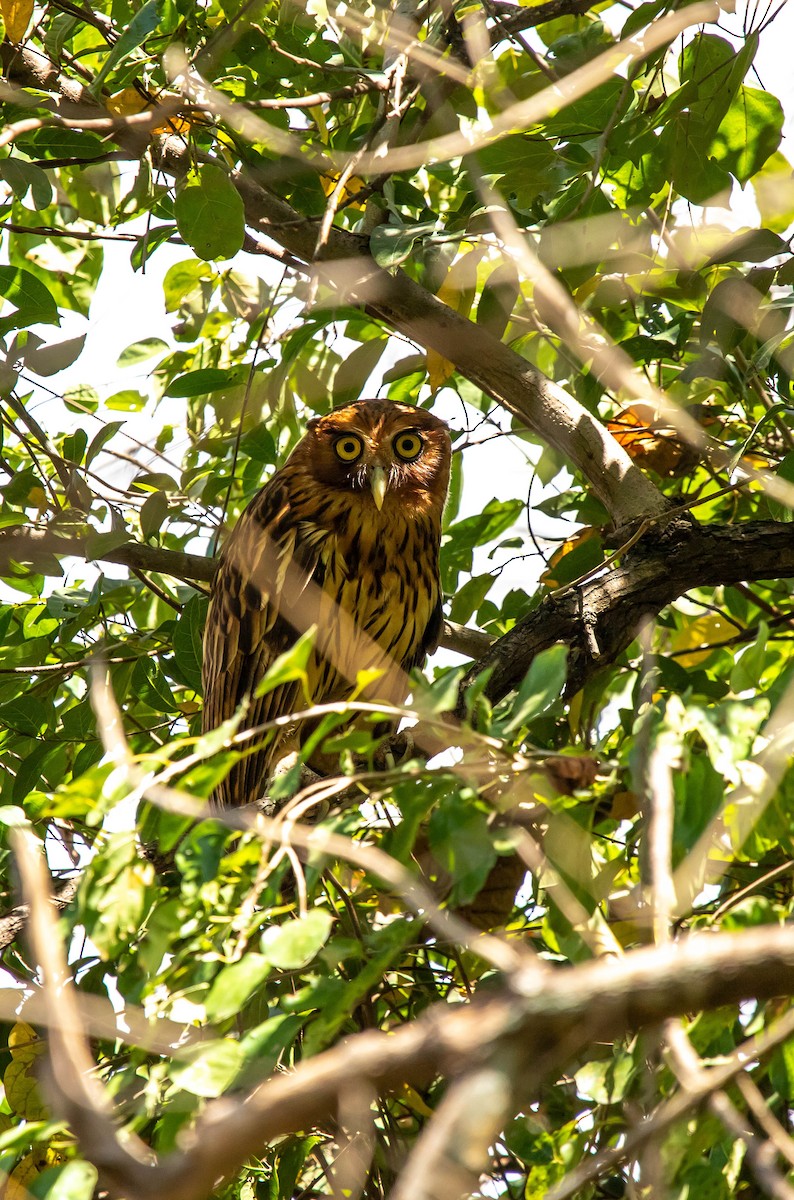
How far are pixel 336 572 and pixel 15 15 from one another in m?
2.00

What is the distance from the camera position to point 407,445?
4.28 meters

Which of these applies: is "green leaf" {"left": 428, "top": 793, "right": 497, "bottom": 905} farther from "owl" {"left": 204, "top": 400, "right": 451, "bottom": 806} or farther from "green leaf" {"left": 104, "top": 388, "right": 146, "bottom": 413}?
"green leaf" {"left": 104, "top": 388, "right": 146, "bottom": 413}

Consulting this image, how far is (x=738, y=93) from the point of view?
2.84 meters

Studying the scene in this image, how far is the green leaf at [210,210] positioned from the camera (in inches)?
111

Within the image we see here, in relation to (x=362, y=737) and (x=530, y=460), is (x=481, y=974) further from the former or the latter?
(x=530, y=460)

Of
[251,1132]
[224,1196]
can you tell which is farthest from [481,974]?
[251,1132]

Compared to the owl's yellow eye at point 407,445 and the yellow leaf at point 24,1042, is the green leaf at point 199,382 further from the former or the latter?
the yellow leaf at point 24,1042

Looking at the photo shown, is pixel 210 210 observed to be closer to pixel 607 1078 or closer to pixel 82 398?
pixel 82 398

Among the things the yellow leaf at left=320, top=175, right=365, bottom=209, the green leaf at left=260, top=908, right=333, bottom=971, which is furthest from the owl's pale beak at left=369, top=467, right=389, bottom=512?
the green leaf at left=260, top=908, right=333, bottom=971

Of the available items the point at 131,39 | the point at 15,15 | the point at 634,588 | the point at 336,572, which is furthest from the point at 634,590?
the point at 15,15

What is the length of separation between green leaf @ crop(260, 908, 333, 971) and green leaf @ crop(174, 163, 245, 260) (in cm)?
194

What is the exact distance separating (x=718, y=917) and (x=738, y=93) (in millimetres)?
2069

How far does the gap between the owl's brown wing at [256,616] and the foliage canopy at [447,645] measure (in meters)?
0.22

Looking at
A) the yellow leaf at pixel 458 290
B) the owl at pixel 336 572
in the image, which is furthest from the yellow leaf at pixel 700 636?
the yellow leaf at pixel 458 290
